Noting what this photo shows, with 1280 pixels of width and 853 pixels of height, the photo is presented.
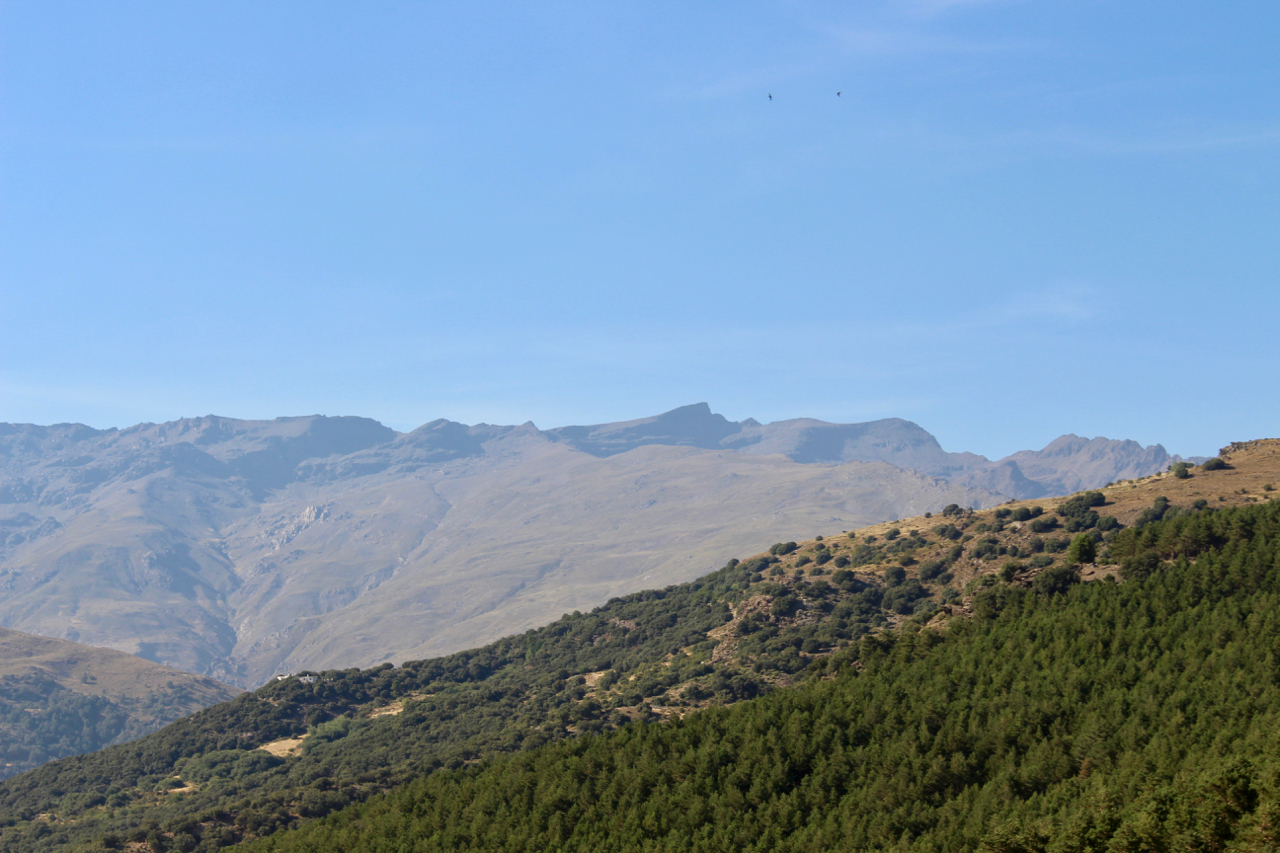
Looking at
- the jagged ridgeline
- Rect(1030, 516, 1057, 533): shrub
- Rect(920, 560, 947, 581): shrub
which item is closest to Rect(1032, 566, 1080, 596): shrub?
the jagged ridgeline

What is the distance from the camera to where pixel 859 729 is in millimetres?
94188

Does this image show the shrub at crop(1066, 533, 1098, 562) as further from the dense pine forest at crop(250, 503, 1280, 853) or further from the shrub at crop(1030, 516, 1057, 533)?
the shrub at crop(1030, 516, 1057, 533)

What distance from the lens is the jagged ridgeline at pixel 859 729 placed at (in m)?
78.6

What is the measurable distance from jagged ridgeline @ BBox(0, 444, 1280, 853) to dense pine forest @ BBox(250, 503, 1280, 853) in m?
0.25

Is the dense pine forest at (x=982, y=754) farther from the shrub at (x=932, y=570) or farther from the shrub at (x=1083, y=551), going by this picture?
the shrub at (x=932, y=570)

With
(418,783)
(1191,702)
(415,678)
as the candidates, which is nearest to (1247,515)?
(1191,702)

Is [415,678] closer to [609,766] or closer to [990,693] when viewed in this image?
[609,766]

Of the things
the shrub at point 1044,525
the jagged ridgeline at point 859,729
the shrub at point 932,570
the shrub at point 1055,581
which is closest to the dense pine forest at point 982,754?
the jagged ridgeline at point 859,729

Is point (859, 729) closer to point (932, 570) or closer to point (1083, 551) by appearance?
point (1083, 551)

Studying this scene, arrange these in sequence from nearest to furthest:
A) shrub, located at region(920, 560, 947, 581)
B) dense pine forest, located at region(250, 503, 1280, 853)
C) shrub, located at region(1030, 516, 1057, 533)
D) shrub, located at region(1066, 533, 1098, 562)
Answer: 1. dense pine forest, located at region(250, 503, 1280, 853)
2. shrub, located at region(1066, 533, 1098, 562)
3. shrub, located at region(1030, 516, 1057, 533)
4. shrub, located at region(920, 560, 947, 581)

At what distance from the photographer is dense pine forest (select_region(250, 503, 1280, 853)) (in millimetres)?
68875

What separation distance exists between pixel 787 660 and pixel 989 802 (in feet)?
215

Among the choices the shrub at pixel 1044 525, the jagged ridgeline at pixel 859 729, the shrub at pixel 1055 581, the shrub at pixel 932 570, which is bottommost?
the jagged ridgeline at pixel 859 729

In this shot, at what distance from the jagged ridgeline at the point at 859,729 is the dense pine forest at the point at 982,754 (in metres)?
0.25
